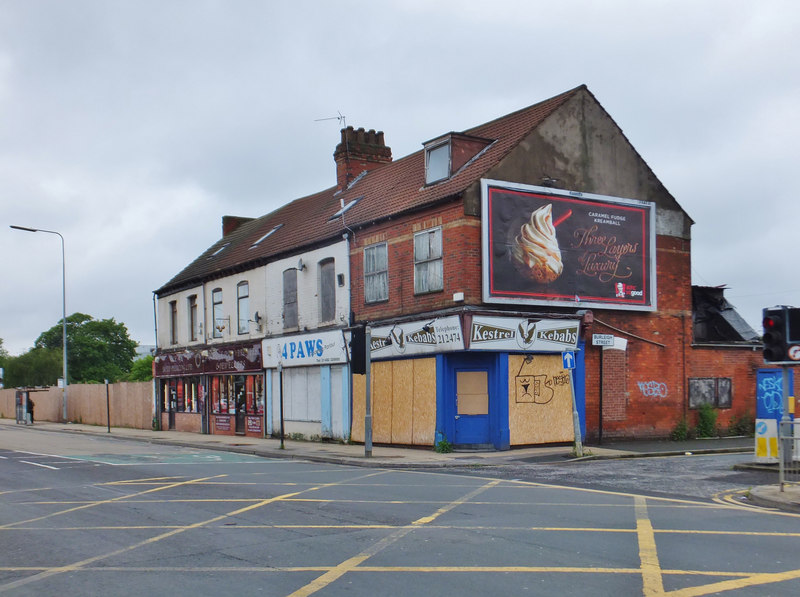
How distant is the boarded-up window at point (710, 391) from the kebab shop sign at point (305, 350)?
11.3 meters

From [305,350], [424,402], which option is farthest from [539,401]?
[305,350]

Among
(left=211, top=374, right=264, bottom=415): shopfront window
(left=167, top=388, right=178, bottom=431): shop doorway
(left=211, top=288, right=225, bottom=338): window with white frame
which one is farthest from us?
(left=167, top=388, right=178, bottom=431): shop doorway

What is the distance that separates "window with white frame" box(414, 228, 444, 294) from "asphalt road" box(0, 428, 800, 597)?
Result: 7.68m

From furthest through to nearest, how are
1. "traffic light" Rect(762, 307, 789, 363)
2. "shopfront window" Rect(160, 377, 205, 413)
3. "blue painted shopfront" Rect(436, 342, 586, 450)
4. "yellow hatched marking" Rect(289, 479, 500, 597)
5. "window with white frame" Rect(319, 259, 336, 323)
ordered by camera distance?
"shopfront window" Rect(160, 377, 205, 413), "window with white frame" Rect(319, 259, 336, 323), "blue painted shopfront" Rect(436, 342, 586, 450), "traffic light" Rect(762, 307, 789, 363), "yellow hatched marking" Rect(289, 479, 500, 597)

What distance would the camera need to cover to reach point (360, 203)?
28.7 meters

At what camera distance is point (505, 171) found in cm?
2303

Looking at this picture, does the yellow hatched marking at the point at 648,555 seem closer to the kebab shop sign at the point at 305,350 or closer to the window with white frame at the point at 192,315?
the kebab shop sign at the point at 305,350

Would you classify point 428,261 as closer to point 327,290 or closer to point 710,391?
point 327,290

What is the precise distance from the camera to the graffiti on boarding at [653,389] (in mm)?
25600

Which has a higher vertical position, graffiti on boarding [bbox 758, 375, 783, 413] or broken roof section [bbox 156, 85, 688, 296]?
broken roof section [bbox 156, 85, 688, 296]

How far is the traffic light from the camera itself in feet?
49.1

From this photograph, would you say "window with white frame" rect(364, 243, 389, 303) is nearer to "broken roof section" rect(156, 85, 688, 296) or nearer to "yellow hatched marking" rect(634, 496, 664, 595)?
"broken roof section" rect(156, 85, 688, 296)

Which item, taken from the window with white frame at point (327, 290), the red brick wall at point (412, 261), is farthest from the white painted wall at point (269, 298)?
the red brick wall at point (412, 261)

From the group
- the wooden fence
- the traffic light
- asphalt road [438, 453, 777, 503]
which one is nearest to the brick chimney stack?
asphalt road [438, 453, 777, 503]
